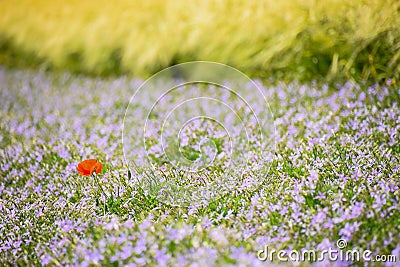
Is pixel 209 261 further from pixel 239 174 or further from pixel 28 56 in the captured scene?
pixel 28 56

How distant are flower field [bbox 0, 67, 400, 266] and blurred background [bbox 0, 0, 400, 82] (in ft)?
1.55

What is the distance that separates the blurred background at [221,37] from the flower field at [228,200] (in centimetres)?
47

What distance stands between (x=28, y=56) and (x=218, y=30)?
12.7 ft

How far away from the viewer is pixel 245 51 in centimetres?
550

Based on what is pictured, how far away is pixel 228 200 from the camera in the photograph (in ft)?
9.21

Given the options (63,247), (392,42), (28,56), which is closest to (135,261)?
(63,247)

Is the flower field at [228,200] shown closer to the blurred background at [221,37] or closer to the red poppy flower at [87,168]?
the red poppy flower at [87,168]

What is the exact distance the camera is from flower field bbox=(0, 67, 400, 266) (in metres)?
2.29

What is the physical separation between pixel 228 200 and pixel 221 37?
10.2 ft

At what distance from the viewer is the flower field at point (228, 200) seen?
2.29 meters

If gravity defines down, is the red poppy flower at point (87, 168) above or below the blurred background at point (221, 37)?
below

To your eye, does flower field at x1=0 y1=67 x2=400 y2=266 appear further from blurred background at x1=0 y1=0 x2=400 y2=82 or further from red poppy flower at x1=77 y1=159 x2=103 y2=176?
blurred background at x1=0 y1=0 x2=400 y2=82

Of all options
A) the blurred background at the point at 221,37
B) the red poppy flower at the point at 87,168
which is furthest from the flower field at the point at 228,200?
the blurred background at the point at 221,37

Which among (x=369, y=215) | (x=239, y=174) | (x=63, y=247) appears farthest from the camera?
(x=239, y=174)
